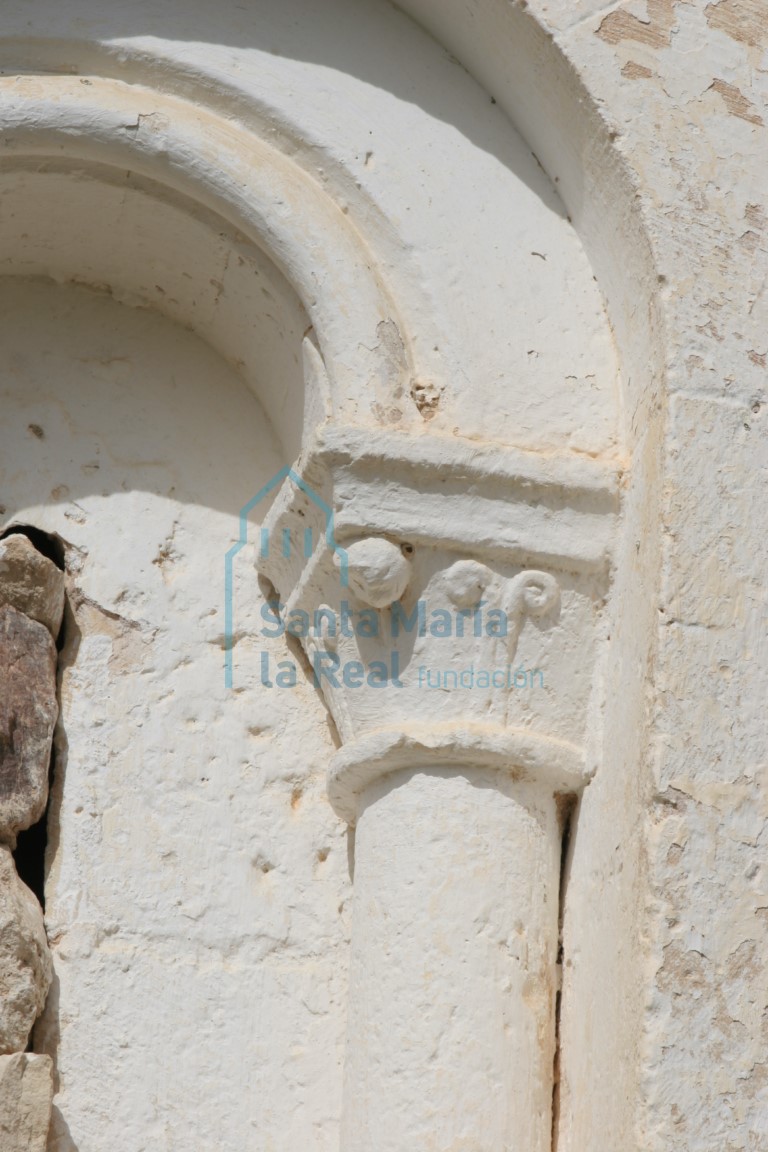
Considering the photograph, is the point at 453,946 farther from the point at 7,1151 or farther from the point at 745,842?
the point at 7,1151

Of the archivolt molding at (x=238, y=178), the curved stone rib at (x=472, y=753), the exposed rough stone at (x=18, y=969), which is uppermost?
the archivolt molding at (x=238, y=178)

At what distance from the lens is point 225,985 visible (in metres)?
2.30

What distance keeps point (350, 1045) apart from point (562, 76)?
142 centimetres

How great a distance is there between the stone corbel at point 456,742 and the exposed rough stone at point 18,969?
1.43 ft

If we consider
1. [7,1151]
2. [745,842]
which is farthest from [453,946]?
[7,1151]

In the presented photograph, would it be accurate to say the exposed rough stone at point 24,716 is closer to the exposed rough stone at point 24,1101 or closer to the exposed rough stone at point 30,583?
the exposed rough stone at point 30,583

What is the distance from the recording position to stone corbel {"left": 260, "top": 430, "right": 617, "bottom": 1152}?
81.2 inches

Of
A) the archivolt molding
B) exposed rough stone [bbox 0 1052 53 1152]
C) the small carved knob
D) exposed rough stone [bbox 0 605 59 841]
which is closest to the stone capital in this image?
the small carved knob

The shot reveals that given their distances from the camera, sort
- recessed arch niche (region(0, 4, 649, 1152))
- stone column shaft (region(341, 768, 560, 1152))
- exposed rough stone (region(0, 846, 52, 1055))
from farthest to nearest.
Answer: recessed arch niche (region(0, 4, 649, 1152)) < exposed rough stone (region(0, 846, 52, 1055)) < stone column shaft (region(341, 768, 560, 1152))

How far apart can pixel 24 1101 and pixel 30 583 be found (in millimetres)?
771

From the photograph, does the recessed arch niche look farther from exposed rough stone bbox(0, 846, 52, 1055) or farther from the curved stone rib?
the curved stone rib

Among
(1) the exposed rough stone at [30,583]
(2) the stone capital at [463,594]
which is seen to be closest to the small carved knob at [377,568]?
(2) the stone capital at [463,594]

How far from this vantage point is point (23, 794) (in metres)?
2.32

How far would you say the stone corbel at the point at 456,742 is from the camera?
6.77 feet
